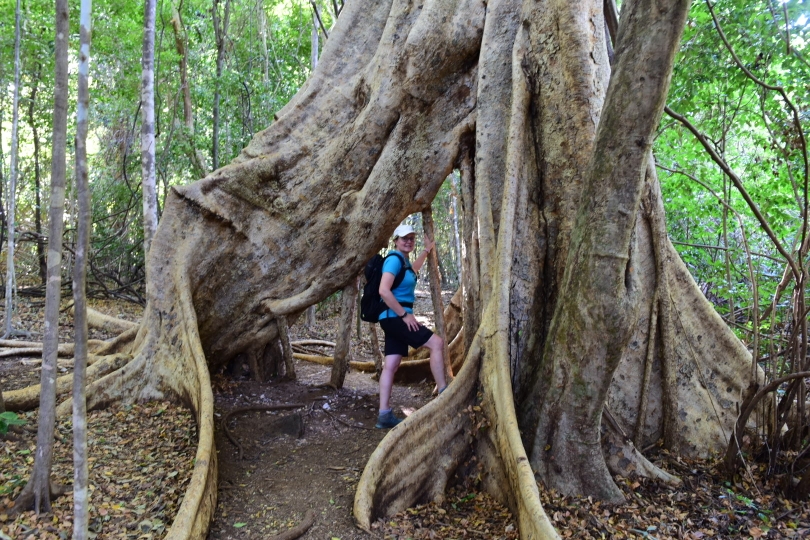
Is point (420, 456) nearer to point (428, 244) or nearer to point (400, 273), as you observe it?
point (400, 273)

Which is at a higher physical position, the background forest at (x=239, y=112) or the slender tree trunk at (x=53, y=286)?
the background forest at (x=239, y=112)

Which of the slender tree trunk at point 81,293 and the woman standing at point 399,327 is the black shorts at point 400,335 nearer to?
the woman standing at point 399,327

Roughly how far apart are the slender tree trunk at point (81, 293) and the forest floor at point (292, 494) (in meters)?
0.54

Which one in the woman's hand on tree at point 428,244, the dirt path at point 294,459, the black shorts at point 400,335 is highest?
the woman's hand on tree at point 428,244

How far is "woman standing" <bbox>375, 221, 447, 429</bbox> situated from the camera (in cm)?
462

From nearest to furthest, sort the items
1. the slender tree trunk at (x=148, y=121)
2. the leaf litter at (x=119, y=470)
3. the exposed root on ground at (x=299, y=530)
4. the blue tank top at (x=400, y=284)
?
1. the leaf litter at (x=119, y=470)
2. the exposed root on ground at (x=299, y=530)
3. the blue tank top at (x=400, y=284)
4. the slender tree trunk at (x=148, y=121)

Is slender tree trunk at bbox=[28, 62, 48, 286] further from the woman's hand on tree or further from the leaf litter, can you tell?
the woman's hand on tree

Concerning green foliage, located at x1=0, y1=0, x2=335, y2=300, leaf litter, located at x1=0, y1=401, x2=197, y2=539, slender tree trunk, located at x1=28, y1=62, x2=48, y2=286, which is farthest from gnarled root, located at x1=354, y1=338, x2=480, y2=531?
slender tree trunk, located at x1=28, y1=62, x2=48, y2=286

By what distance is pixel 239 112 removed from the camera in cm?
1126

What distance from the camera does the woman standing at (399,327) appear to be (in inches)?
182

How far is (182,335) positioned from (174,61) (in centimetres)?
819

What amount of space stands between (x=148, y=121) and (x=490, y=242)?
478 cm

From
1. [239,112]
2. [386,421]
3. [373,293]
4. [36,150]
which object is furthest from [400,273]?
[36,150]

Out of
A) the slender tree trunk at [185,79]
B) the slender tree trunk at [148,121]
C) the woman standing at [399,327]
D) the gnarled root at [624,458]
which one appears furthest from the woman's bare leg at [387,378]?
the slender tree trunk at [185,79]
